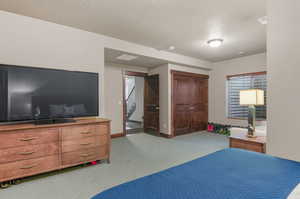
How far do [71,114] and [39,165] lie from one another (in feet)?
2.76

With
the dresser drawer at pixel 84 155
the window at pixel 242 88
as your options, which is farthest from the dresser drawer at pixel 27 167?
the window at pixel 242 88

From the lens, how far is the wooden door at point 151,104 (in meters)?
5.22

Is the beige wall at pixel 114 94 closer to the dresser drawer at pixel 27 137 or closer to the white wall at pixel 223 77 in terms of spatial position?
the dresser drawer at pixel 27 137

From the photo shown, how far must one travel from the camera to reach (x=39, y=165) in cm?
216

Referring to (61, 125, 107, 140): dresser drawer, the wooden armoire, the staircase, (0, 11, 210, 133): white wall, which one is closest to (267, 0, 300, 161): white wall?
(61, 125, 107, 140): dresser drawer

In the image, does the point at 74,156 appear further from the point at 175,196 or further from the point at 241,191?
the point at 241,191

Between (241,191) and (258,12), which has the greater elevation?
(258,12)

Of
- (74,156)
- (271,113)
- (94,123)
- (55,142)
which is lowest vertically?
(74,156)

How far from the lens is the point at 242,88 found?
5.09 m

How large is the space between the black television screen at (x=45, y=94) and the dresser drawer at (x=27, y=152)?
443 millimetres

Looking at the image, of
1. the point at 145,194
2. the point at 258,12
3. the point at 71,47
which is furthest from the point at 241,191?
the point at 71,47

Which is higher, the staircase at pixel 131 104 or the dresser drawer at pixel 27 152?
the staircase at pixel 131 104

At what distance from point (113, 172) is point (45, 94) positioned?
5.38 ft

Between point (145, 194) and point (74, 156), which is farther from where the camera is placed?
point (74, 156)
